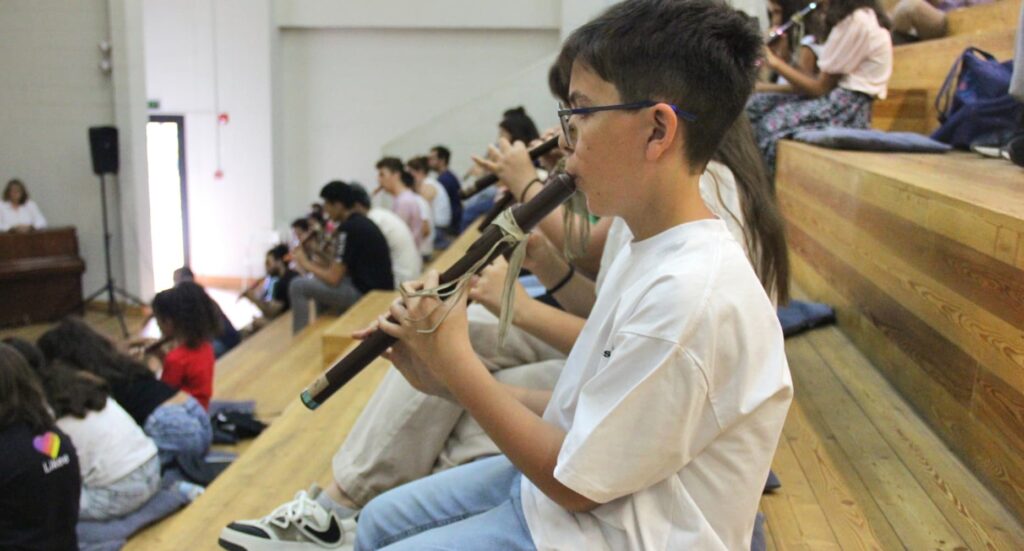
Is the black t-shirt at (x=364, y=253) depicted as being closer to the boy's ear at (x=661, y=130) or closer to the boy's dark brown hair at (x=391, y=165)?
the boy's dark brown hair at (x=391, y=165)

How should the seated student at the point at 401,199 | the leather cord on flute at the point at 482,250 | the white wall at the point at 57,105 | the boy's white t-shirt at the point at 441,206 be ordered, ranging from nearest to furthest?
the leather cord on flute at the point at 482,250 < the seated student at the point at 401,199 < the boy's white t-shirt at the point at 441,206 < the white wall at the point at 57,105

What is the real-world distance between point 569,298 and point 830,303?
121cm

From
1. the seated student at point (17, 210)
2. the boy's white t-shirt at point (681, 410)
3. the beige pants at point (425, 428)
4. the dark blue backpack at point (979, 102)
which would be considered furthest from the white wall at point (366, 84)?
the boy's white t-shirt at point (681, 410)

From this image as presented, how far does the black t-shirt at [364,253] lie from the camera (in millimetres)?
5109

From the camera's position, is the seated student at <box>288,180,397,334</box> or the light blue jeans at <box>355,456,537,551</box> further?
the seated student at <box>288,180,397,334</box>

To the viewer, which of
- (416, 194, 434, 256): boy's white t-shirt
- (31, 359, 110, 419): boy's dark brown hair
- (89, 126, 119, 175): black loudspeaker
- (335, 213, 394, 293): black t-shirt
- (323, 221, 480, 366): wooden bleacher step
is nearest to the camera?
(31, 359, 110, 419): boy's dark brown hair

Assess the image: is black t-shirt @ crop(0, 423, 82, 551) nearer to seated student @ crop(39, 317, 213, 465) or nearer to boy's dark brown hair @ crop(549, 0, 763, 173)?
seated student @ crop(39, 317, 213, 465)

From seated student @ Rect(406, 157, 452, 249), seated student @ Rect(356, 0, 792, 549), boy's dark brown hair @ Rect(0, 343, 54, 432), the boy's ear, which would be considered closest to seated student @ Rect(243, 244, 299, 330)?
seated student @ Rect(406, 157, 452, 249)

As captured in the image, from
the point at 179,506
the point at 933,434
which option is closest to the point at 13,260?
the point at 179,506

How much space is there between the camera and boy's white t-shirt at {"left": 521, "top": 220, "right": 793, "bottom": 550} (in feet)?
3.16

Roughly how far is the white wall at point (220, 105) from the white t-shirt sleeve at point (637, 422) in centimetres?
874

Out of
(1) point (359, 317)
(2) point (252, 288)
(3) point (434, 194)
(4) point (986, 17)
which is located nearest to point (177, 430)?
(1) point (359, 317)

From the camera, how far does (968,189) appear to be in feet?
6.22

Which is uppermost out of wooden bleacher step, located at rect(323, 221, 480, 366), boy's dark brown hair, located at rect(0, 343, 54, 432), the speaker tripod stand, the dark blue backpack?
the dark blue backpack
